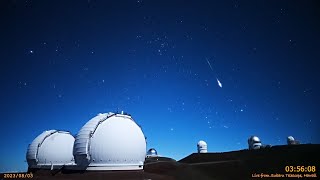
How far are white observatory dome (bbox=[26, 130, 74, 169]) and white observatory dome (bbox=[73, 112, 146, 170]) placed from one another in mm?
5777

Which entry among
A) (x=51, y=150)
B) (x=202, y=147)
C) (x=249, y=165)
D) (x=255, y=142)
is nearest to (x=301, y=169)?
(x=249, y=165)

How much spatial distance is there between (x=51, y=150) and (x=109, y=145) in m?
9.36

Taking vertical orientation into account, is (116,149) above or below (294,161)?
above

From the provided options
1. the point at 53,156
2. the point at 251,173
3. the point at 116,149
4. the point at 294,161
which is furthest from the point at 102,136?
the point at 294,161

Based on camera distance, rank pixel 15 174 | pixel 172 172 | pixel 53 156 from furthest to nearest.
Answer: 1. pixel 172 172
2. pixel 53 156
3. pixel 15 174

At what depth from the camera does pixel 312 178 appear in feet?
79.5

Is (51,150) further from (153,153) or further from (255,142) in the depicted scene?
(255,142)

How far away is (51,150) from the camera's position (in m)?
23.0

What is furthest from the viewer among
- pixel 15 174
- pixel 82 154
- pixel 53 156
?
pixel 53 156

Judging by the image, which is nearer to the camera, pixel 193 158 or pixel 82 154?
pixel 82 154

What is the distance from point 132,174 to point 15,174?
10.9 meters

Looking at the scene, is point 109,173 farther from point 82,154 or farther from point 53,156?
point 53,156

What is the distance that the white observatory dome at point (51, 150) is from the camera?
22.7 metres

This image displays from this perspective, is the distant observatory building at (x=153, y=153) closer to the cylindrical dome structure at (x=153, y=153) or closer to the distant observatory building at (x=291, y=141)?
the cylindrical dome structure at (x=153, y=153)
